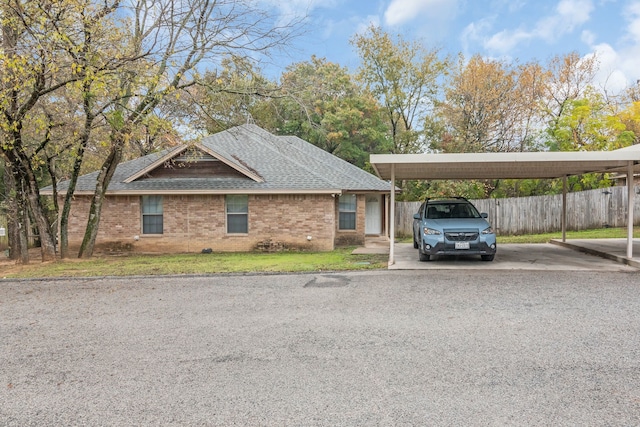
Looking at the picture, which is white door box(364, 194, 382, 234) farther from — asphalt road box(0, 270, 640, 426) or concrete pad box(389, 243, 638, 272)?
asphalt road box(0, 270, 640, 426)

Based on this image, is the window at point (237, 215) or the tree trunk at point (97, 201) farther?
the window at point (237, 215)

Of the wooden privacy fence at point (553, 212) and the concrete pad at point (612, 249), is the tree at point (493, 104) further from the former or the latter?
the concrete pad at point (612, 249)

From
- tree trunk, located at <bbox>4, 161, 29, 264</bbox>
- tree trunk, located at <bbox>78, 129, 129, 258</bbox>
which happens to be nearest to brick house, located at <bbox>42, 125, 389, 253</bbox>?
tree trunk, located at <bbox>78, 129, 129, 258</bbox>

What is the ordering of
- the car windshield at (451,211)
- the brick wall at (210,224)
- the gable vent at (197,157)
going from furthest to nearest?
the brick wall at (210,224) → the gable vent at (197,157) → the car windshield at (451,211)

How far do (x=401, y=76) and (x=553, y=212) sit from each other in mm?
12964

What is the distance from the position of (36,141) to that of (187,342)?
12.9 metres

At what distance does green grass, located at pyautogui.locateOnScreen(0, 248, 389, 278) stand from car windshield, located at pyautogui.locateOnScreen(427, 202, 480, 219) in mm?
1922

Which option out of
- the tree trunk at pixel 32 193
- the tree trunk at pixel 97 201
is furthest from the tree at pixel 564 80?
the tree trunk at pixel 32 193

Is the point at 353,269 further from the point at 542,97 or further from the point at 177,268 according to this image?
the point at 542,97

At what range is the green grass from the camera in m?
10.4

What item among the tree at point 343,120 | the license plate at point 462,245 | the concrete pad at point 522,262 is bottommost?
the concrete pad at point 522,262

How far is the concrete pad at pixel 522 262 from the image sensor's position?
10.2m

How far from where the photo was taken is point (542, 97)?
26.5m

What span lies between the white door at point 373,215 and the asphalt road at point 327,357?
12807 millimetres
